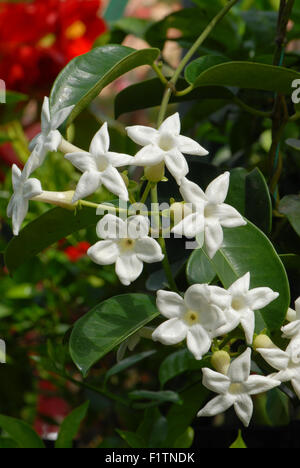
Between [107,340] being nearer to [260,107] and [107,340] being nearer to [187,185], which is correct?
[187,185]

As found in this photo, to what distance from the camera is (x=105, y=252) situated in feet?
1.32

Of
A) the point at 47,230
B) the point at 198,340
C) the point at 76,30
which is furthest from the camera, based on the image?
the point at 76,30

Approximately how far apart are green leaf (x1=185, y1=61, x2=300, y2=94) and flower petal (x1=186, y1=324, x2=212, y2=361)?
0.22 meters

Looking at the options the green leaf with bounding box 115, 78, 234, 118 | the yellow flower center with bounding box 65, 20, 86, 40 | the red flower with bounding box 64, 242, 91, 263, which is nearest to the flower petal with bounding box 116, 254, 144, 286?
the green leaf with bounding box 115, 78, 234, 118

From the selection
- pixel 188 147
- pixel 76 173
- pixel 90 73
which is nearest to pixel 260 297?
pixel 188 147

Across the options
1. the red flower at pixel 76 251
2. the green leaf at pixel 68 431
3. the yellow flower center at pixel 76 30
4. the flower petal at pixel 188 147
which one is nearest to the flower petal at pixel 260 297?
the flower petal at pixel 188 147

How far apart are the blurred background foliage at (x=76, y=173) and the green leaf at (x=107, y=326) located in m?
0.17

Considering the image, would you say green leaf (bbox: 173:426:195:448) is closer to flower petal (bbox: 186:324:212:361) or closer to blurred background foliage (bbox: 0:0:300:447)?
blurred background foliage (bbox: 0:0:300:447)

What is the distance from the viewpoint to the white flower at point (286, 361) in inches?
15.9

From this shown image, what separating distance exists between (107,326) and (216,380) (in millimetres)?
94

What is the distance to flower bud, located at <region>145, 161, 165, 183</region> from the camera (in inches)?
16.9

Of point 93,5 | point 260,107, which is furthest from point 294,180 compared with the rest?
point 93,5

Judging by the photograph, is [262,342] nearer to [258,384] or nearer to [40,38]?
[258,384]

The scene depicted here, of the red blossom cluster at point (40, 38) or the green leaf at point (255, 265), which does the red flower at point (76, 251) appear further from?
the green leaf at point (255, 265)
